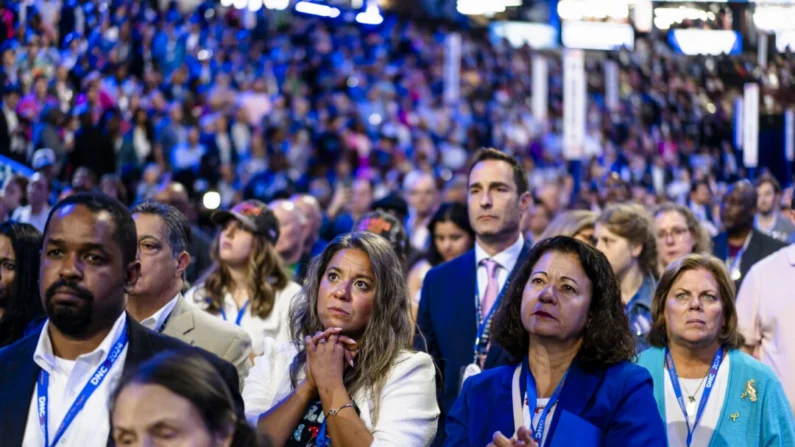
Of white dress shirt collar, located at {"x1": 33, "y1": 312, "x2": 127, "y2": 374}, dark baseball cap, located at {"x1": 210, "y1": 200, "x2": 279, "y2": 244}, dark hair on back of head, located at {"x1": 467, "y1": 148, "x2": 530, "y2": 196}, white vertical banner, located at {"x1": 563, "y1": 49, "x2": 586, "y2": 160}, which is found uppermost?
white vertical banner, located at {"x1": 563, "y1": 49, "x2": 586, "y2": 160}

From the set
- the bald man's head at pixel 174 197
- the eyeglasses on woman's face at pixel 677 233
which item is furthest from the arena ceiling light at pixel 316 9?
the eyeglasses on woman's face at pixel 677 233

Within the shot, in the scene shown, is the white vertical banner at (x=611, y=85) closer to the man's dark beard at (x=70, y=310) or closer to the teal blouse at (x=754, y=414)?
the teal blouse at (x=754, y=414)

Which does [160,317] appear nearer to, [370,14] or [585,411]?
[585,411]

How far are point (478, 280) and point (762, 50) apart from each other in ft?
44.4

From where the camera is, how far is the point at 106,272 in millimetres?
3301

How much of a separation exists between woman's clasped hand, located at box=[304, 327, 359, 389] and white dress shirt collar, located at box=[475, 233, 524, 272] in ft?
5.64

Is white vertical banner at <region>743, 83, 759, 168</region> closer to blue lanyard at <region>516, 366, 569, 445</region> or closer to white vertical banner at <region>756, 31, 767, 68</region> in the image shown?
white vertical banner at <region>756, 31, 767, 68</region>

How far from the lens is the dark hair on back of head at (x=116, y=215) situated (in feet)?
11.0

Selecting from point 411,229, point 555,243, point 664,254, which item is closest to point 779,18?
point 411,229

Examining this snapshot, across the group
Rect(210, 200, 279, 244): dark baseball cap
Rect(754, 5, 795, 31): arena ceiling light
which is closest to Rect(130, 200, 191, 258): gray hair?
Rect(210, 200, 279, 244): dark baseball cap

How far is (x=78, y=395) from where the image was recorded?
129 inches

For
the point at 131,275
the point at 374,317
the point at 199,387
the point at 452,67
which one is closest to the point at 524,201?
the point at 374,317

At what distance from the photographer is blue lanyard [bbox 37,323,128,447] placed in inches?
127

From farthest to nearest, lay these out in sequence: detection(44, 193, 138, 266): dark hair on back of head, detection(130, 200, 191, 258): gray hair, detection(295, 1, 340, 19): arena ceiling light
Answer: detection(295, 1, 340, 19): arena ceiling light, detection(130, 200, 191, 258): gray hair, detection(44, 193, 138, 266): dark hair on back of head
